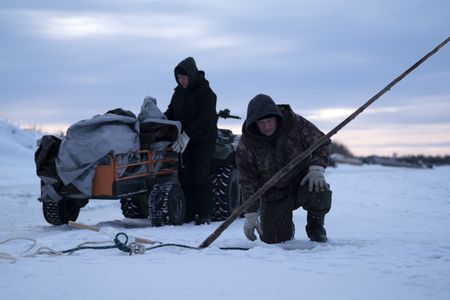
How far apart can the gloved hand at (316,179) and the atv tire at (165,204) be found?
200 cm

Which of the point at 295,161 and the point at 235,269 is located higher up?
the point at 295,161

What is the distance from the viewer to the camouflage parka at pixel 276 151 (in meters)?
5.30

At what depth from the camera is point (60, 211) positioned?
7191 millimetres

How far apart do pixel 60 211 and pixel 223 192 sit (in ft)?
6.04

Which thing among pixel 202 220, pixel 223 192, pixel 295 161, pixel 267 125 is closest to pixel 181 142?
pixel 202 220

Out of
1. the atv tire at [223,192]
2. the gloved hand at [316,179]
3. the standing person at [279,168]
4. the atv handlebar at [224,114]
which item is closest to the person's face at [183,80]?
the atv handlebar at [224,114]

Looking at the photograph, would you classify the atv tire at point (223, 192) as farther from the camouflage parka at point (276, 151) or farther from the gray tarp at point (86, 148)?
the camouflage parka at point (276, 151)

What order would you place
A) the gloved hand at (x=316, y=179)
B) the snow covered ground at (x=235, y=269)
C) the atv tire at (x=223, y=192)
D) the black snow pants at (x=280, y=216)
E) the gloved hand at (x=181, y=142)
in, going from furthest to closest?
the atv tire at (x=223, y=192), the gloved hand at (x=181, y=142), the black snow pants at (x=280, y=216), the gloved hand at (x=316, y=179), the snow covered ground at (x=235, y=269)

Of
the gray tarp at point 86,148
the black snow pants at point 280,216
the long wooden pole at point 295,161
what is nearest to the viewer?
the long wooden pole at point 295,161

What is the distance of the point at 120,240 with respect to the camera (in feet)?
15.8

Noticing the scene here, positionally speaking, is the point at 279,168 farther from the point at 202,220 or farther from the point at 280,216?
the point at 202,220

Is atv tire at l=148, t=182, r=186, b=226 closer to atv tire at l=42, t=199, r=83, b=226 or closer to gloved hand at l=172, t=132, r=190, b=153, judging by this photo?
gloved hand at l=172, t=132, r=190, b=153

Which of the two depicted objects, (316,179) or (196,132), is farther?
(196,132)

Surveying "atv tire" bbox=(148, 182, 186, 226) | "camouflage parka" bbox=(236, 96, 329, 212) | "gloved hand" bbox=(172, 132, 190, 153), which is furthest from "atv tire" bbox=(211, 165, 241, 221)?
"camouflage parka" bbox=(236, 96, 329, 212)
